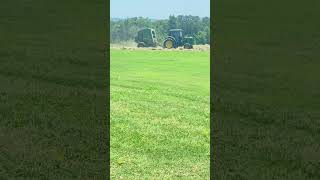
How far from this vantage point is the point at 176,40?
26.7 m

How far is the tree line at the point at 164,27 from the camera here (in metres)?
23.8
